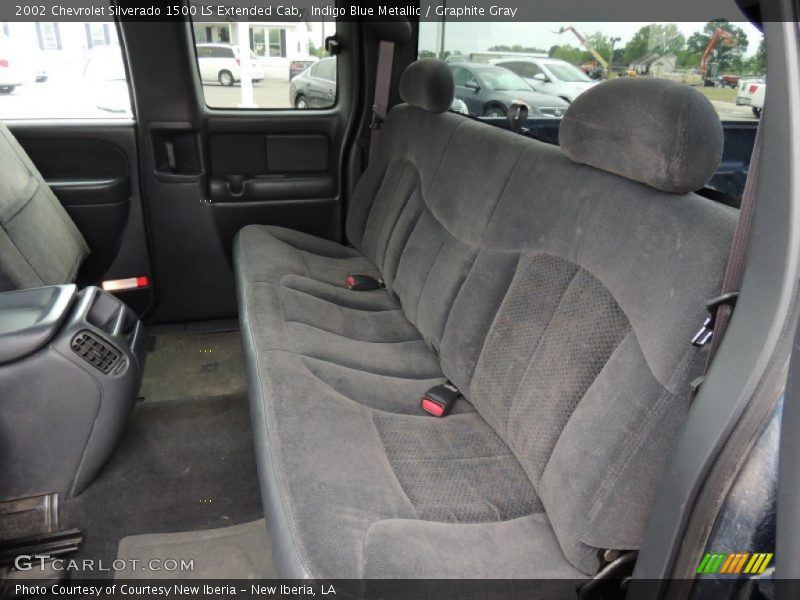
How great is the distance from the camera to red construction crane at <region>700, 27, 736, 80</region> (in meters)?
1.32

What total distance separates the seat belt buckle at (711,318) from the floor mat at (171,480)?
1322 millimetres

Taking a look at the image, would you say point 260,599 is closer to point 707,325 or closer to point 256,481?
point 256,481

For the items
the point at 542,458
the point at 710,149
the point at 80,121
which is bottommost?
the point at 542,458

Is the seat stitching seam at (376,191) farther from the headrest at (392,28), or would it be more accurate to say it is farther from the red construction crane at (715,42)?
the red construction crane at (715,42)

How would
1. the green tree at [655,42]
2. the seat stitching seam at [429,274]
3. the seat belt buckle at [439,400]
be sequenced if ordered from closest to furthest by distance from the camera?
the green tree at [655,42], the seat belt buckle at [439,400], the seat stitching seam at [429,274]

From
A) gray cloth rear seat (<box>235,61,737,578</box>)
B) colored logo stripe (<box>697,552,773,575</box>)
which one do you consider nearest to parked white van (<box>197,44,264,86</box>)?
gray cloth rear seat (<box>235,61,737,578</box>)

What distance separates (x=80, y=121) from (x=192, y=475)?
155cm

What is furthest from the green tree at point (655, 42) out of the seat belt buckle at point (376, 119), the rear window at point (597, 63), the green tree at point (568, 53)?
the seat belt buckle at point (376, 119)

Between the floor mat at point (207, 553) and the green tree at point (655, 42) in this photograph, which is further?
the floor mat at point (207, 553)

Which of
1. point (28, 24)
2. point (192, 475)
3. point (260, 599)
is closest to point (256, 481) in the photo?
point (192, 475)

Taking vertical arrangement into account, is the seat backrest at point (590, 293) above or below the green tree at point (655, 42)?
below

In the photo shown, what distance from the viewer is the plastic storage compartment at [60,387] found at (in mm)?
1571

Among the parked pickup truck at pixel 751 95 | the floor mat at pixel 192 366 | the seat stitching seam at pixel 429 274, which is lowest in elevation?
the floor mat at pixel 192 366

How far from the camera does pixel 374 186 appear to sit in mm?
2633
